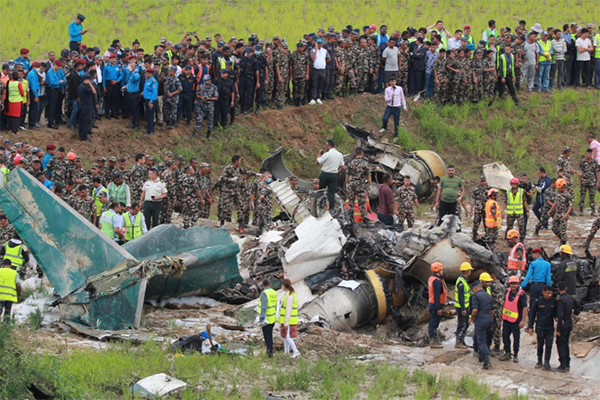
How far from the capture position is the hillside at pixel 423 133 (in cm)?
2341

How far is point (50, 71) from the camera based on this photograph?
2073 cm

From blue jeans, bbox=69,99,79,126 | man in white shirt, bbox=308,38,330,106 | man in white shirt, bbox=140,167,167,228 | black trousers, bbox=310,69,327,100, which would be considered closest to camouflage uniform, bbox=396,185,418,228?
man in white shirt, bbox=140,167,167,228

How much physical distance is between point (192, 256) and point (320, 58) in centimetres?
1099

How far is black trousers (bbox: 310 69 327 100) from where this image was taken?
25.2 m

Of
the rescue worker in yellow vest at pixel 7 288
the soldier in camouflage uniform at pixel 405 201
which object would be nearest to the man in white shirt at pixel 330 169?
the soldier in camouflage uniform at pixel 405 201

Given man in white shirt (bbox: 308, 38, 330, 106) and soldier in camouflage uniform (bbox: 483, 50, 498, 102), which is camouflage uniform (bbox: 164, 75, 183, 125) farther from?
soldier in camouflage uniform (bbox: 483, 50, 498, 102)

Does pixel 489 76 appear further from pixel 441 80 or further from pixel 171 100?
pixel 171 100

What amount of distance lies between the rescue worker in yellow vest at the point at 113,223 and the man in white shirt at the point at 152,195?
4.69ft

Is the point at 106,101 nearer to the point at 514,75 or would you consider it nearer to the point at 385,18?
the point at 514,75

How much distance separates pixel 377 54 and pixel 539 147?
227 inches

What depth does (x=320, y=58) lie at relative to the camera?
2480 centimetres

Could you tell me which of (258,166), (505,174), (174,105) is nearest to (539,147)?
(505,174)

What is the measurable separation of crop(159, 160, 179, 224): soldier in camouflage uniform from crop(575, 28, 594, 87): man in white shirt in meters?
15.6

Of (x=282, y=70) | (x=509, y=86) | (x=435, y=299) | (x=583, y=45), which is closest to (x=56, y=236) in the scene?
(x=435, y=299)
